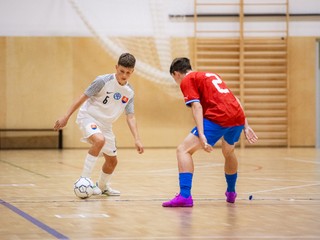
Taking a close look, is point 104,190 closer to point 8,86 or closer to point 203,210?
point 203,210

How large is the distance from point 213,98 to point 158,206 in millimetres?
1146

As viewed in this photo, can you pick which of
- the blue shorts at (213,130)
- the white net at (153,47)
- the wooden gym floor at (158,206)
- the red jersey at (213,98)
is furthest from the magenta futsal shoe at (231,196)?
the white net at (153,47)

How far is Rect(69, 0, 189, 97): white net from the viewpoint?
58.6 feet

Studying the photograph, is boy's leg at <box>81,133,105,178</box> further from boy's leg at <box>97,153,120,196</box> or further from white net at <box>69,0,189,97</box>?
white net at <box>69,0,189,97</box>

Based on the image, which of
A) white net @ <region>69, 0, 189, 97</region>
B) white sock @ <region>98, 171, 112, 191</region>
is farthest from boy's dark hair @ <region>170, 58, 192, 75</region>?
white net @ <region>69, 0, 189, 97</region>

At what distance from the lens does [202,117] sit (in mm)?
6641

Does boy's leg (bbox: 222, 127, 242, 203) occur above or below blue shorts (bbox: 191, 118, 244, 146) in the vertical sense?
below

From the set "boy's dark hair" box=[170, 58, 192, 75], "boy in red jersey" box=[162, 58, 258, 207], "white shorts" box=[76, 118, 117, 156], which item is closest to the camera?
"boy in red jersey" box=[162, 58, 258, 207]

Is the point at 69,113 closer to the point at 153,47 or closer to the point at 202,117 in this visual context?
the point at 202,117

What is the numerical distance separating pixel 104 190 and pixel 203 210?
1.72m

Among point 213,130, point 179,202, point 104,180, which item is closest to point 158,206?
point 179,202

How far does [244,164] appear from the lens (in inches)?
499

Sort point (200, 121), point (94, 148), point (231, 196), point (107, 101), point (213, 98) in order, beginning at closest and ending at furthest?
point (200, 121), point (213, 98), point (231, 196), point (94, 148), point (107, 101)

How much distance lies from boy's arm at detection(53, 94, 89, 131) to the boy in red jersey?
3.67ft
